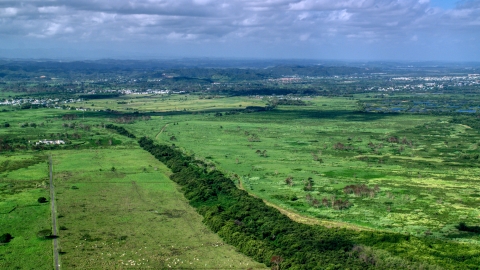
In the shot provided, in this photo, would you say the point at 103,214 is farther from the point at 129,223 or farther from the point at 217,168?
the point at 217,168

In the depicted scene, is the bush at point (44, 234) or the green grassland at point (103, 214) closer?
the green grassland at point (103, 214)

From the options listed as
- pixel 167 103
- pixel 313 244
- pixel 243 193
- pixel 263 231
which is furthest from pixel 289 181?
pixel 167 103

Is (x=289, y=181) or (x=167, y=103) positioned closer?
(x=289, y=181)

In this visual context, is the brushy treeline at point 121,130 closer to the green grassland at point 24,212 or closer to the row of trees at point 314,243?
the green grassland at point 24,212

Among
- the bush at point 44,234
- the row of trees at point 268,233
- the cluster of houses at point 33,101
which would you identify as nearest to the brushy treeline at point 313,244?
the row of trees at point 268,233

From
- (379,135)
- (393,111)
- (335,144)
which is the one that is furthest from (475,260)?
(393,111)

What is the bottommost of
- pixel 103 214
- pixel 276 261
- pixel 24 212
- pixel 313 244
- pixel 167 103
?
pixel 103 214

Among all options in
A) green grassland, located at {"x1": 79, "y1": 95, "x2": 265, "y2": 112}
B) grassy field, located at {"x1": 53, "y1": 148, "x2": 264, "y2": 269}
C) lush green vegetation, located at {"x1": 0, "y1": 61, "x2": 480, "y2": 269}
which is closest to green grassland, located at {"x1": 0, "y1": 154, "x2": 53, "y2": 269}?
lush green vegetation, located at {"x1": 0, "y1": 61, "x2": 480, "y2": 269}
